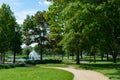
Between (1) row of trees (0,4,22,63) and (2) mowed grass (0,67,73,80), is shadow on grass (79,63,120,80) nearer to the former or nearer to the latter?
(2) mowed grass (0,67,73,80)

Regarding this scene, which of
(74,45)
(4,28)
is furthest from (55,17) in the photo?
(4,28)

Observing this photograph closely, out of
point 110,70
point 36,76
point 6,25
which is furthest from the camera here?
point 6,25

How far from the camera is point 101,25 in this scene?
105ft

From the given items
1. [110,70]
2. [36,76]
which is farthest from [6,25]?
[36,76]

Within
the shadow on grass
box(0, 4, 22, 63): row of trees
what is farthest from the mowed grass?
box(0, 4, 22, 63): row of trees

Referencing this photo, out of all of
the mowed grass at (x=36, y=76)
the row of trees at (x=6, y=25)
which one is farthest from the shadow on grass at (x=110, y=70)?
the row of trees at (x=6, y=25)

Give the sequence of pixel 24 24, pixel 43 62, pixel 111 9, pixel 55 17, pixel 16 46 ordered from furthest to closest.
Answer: pixel 24 24
pixel 16 46
pixel 43 62
pixel 55 17
pixel 111 9

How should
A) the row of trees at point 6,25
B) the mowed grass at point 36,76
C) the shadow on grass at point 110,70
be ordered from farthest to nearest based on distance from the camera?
the row of trees at point 6,25 < the shadow on grass at point 110,70 < the mowed grass at point 36,76

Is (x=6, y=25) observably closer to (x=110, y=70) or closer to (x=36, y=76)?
(x=110, y=70)

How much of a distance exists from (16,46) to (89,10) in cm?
3941

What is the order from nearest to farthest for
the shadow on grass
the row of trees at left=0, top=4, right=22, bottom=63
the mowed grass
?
the mowed grass
the shadow on grass
the row of trees at left=0, top=4, right=22, bottom=63

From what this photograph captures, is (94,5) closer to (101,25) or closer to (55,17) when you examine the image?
(101,25)

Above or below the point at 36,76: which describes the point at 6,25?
above

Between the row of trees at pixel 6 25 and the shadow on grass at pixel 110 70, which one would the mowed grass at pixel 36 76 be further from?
the row of trees at pixel 6 25
